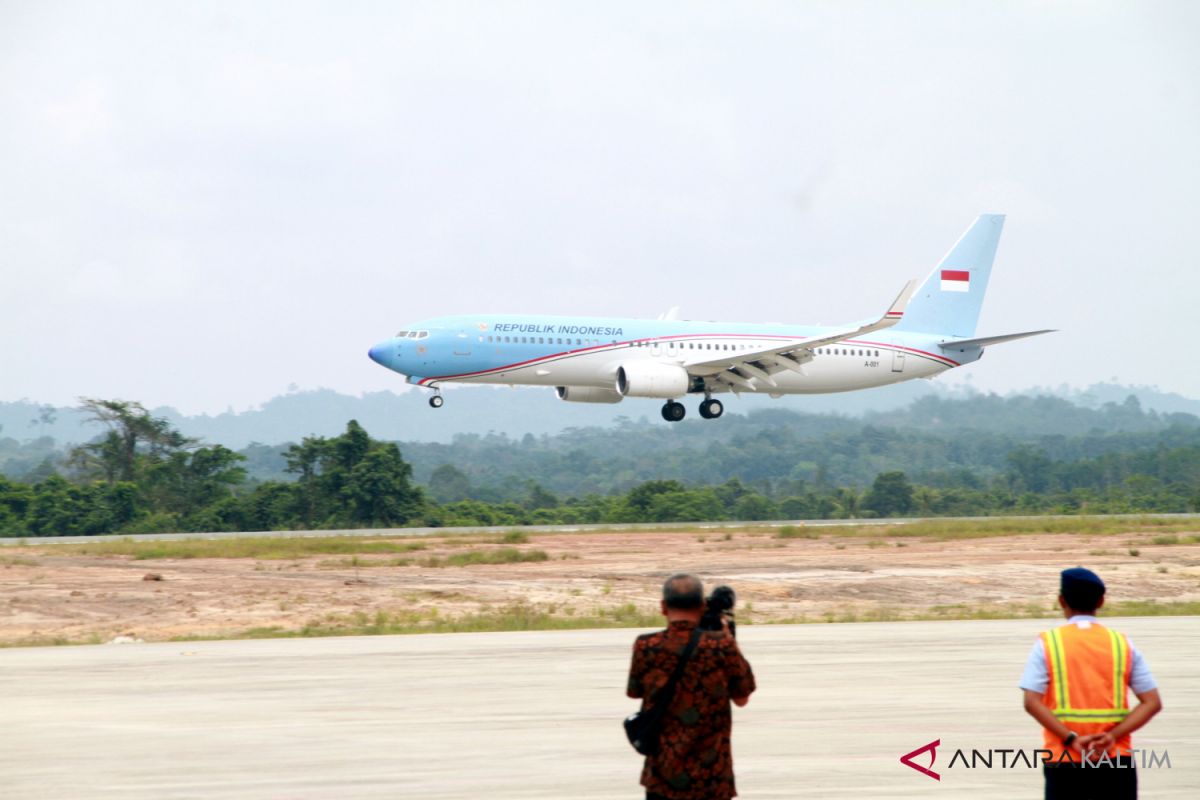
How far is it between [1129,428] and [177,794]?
4896 inches

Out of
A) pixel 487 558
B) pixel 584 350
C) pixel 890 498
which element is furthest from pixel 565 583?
pixel 890 498

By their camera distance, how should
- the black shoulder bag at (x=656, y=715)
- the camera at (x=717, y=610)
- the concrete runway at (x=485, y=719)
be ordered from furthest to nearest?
the concrete runway at (x=485, y=719)
the camera at (x=717, y=610)
the black shoulder bag at (x=656, y=715)

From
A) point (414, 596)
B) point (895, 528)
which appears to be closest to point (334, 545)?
point (414, 596)

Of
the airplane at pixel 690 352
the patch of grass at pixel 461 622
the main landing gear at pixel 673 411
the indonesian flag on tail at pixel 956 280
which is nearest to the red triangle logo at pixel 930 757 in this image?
the patch of grass at pixel 461 622

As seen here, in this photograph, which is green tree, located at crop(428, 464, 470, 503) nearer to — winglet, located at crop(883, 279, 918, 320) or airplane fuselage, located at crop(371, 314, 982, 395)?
airplane fuselage, located at crop(371, 314, 982, 395)

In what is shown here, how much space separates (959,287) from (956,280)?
319mm

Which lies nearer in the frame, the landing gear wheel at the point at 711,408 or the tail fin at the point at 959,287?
the landing gear wheel at the point at 711,408

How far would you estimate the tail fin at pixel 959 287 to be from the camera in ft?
183

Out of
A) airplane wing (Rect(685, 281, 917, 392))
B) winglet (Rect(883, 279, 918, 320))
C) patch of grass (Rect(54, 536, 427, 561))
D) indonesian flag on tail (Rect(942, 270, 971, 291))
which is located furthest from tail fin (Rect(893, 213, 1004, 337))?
patch of grass (Rect(54, 536, 427, 561))

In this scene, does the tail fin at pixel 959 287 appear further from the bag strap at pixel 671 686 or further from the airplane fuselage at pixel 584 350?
the bag strap at pixel 671 686

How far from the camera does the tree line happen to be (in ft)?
156

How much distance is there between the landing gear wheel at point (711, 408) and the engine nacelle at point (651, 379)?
2.90 m

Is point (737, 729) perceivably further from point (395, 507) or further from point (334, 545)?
point (395, 507)

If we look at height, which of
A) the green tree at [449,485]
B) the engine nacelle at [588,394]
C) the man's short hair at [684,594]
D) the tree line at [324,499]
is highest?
the engine nacelle at [588,394]
